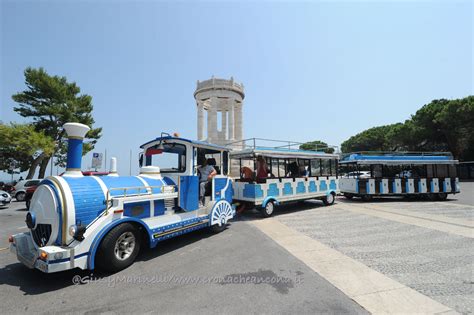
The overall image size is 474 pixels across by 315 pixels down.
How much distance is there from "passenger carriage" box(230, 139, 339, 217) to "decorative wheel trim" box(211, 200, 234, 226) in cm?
196

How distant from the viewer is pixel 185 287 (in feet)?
11.3

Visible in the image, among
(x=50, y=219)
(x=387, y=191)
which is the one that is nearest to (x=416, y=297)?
(x=50, y=219)

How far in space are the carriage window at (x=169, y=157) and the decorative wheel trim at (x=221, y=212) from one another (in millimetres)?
1567

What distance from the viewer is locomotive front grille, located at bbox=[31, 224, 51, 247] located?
12.3 ft

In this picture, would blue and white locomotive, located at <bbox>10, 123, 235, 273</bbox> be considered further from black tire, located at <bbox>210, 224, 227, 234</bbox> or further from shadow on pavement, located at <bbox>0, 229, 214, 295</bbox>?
black tire, located at <bbox>210, 224, 227, 234</bbox>

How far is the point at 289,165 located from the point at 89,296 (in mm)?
8927

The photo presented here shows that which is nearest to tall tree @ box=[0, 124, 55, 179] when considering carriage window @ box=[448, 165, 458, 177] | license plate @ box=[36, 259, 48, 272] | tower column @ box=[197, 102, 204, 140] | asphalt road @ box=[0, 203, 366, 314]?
tower column @ box=[197, 102, 204, 140]

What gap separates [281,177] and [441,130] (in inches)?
1300

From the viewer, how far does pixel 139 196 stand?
14.8 ft

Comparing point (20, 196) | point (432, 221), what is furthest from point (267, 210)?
point (20, 196)

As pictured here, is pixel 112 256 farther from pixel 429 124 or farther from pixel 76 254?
pixel 429 124

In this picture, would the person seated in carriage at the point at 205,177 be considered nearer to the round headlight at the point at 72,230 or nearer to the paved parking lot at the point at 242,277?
the paved parking lot at the point at 242,277

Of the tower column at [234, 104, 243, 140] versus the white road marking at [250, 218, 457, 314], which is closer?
the white road marking at [250, 218, 457, 314]

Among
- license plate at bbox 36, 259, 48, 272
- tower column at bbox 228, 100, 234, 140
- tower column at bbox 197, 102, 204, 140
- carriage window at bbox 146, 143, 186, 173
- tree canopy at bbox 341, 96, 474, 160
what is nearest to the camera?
license plate at bbox 36, 259, 48, 272
